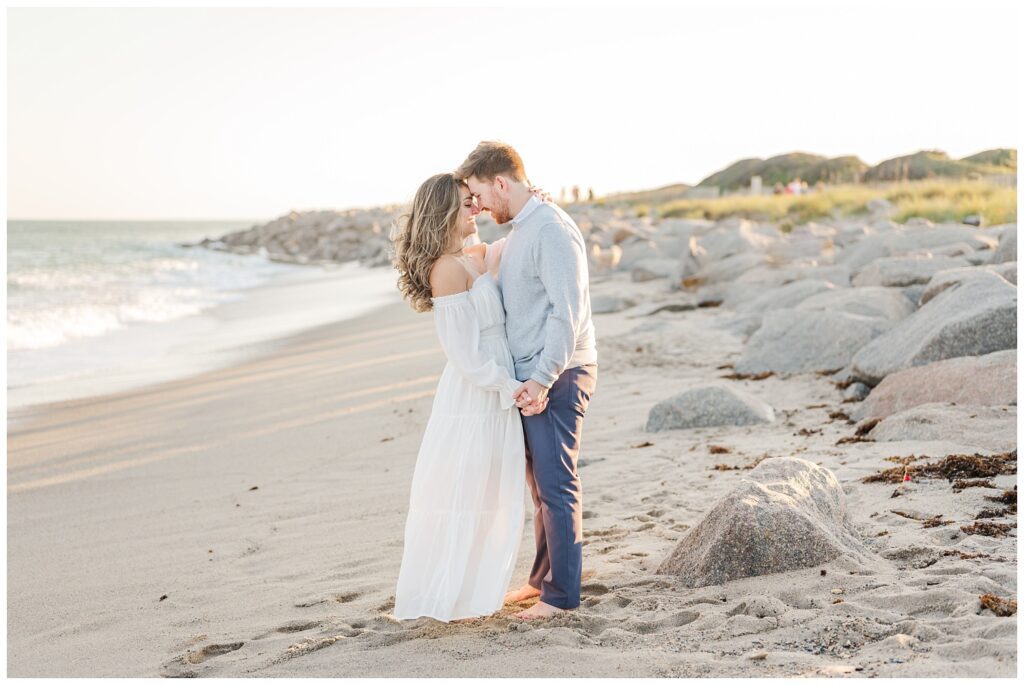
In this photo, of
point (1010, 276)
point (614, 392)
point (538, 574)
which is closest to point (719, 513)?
point (538, 574)

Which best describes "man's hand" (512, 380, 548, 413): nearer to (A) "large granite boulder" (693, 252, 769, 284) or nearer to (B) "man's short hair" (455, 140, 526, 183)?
(B) "man's short hair" (455, 140, 526, 183)

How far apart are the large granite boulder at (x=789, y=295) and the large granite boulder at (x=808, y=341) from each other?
1535 mm

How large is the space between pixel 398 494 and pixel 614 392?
276 cm

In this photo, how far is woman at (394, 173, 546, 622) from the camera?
13.1 ft

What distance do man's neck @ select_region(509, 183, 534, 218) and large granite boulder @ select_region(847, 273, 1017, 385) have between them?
12.7ft

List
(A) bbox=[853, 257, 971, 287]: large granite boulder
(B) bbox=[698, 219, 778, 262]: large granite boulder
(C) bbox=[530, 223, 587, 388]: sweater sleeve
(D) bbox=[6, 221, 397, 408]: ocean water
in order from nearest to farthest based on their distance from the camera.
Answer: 1. (C) bbox=[530, 223, 587, 388]: sweater sleeve
2. (A) bbox=[853, 257, 971, 287]: large granite boulder
3. (D) bbox=[6, 221, 397, 408]: ocean water
4. (B) bbox=[698, 219, 778, 262]: large granite boulder

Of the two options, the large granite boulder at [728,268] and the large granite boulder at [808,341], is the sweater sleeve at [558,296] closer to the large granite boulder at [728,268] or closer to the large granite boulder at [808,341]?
the large granite boulder at [808,341]

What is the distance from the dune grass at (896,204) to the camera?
17719mm

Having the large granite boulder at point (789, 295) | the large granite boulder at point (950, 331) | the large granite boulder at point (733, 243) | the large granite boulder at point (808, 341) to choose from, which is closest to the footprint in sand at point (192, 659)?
the large granite boulder at point (950, 331)

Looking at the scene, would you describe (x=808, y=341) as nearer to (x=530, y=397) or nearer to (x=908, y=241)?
(x=908, y=241)

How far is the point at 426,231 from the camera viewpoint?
397 cm

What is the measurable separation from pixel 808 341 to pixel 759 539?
459 cm

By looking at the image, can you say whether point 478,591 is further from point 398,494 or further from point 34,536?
point 34,536

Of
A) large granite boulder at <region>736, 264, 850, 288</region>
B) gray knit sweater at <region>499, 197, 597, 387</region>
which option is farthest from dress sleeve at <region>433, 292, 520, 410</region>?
large granite boulder at <region>736, 264, 850, 288</region>
